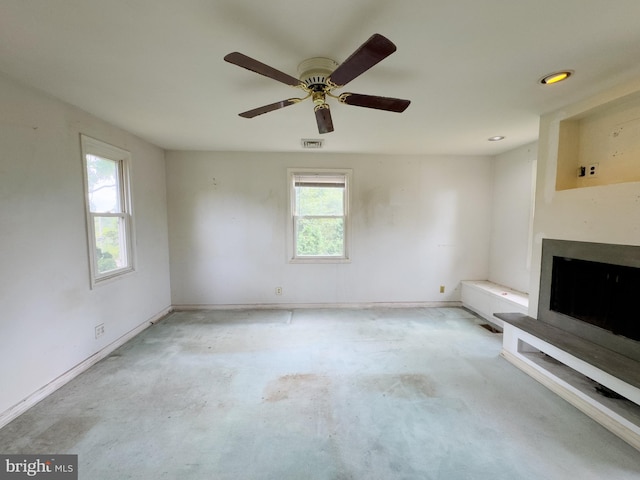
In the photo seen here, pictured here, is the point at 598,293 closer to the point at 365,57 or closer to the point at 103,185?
the point at 365,57

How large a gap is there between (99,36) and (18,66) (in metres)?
0.79

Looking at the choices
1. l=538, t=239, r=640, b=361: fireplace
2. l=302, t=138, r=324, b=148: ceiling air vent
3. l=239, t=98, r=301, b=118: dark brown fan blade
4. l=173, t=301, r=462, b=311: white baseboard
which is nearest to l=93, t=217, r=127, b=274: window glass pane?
l=173, t=301, r=462, b=311: white baseboard

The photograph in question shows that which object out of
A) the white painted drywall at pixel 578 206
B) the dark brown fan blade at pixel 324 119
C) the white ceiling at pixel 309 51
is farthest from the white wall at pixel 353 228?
the dark brown fan blade at pixel 324 119

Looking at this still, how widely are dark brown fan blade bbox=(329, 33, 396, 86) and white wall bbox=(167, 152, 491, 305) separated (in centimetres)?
256

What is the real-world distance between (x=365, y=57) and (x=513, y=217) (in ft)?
11.4

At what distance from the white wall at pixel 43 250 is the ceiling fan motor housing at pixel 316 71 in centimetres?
207

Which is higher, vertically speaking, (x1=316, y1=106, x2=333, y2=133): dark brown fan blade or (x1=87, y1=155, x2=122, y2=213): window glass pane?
(x1=316, y1=106, x2=333, y2=133): dark brown fan blade

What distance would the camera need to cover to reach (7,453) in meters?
1.51

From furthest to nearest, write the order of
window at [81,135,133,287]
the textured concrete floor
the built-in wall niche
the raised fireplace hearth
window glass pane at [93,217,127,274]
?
window glass pane at [93,217,127,274]
window at [81,135,133,287]
the built-in wall niche
the raised fireplace hearth
the textured concrete floor

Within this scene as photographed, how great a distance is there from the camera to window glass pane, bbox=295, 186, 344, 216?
13.0ft

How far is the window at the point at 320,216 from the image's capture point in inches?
156

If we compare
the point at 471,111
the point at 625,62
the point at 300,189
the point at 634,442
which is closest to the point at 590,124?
the point at 625,62

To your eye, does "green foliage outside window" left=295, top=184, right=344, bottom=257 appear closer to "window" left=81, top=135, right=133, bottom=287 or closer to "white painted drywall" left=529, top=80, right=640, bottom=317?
"window" left=81, top=135, right=133, bottom=287

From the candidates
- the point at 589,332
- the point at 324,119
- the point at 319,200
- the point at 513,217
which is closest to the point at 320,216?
the point at 319,200
